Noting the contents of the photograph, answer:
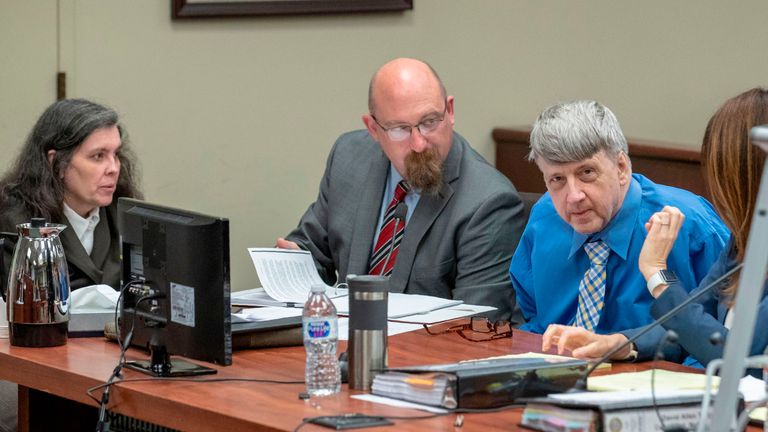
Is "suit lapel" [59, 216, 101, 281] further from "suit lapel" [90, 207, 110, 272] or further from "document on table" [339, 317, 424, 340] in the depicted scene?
"document on table" [339, 317, 424, 340]

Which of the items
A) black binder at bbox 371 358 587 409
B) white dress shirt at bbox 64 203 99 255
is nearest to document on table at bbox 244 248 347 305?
white dress shirt at bbox 64 203 99 255

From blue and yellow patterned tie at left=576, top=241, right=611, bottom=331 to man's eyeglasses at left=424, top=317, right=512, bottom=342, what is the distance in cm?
20

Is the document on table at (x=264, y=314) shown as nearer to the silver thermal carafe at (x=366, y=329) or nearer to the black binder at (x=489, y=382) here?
the silver thermal carafe at (x=366, y=329)

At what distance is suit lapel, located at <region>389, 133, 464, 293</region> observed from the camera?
368 centimetres

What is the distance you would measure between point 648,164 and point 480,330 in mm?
2155

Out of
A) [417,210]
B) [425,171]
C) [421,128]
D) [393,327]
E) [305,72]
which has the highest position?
[305,72]

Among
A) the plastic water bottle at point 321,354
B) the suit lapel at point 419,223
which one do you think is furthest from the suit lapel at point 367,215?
the plastic water bottle at point 321,354

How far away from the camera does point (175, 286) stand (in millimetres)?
2668

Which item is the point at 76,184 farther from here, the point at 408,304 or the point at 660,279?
the point at 660,279

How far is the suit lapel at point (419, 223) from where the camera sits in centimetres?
368

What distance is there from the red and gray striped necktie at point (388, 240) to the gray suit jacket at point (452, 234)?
3 cm

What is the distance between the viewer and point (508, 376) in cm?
230

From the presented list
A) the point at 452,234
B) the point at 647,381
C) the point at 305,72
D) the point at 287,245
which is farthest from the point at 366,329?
the point at 305,72

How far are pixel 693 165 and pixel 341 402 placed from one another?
283cm
